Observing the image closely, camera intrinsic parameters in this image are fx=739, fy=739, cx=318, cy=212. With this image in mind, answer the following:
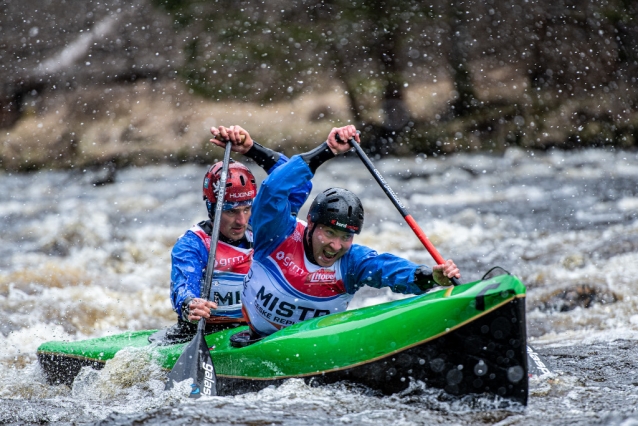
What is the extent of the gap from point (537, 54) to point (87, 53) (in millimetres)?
10686

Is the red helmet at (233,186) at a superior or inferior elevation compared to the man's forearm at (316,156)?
inferior

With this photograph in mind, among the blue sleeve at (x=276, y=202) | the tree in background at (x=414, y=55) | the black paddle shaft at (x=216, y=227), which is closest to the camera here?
the blue sleeve at (x=276, y=202)

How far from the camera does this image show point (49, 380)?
601 cm

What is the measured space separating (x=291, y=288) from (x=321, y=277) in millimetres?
206

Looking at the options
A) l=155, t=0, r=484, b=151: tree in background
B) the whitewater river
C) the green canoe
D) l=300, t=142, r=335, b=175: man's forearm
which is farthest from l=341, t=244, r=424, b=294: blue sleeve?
l=155, t=0, r=484, b=151: tree in background

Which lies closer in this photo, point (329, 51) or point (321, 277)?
point (321, 277)

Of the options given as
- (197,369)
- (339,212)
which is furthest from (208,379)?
(339,212)

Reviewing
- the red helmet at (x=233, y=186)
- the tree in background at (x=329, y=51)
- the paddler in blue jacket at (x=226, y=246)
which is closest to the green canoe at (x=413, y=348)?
the paddler in blue jacket at (x=226, y=246)

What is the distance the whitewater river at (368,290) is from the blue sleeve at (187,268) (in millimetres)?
613

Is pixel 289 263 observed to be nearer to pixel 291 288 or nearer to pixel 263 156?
pixel 291 288

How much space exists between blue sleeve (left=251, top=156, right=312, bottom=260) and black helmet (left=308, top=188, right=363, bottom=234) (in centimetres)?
21

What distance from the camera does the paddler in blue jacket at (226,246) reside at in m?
5.29

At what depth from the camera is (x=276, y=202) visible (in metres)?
4.56

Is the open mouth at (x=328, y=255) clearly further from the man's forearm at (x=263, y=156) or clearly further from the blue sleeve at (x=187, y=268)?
the man's forearm at (x=263, y=156)
